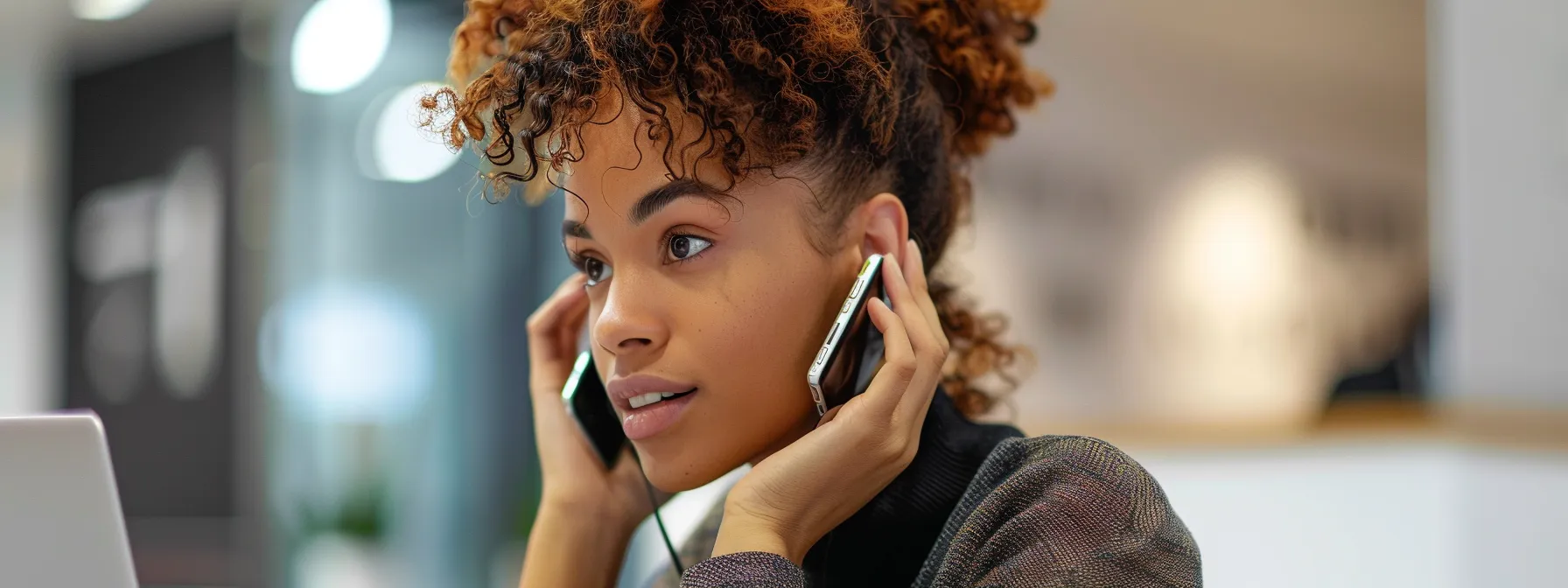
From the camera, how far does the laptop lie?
33.4 inches

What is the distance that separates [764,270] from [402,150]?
317cm

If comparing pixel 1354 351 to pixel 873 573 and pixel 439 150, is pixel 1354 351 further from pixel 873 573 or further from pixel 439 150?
pixel 439 150

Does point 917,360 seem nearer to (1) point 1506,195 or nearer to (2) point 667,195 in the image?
(2) point 667,195

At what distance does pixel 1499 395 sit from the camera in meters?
2.34

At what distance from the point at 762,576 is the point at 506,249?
295cm

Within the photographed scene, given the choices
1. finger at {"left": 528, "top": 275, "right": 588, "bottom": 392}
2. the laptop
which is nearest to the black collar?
finger at {"left": 528, "top": 275, "right": 588, "bottom": 392}

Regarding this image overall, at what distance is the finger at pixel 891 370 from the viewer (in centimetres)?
98

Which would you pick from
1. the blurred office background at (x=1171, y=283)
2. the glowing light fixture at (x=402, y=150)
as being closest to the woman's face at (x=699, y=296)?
the blurred office background at (x=1171, y=283)

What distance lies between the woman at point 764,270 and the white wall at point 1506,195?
63.9 inches

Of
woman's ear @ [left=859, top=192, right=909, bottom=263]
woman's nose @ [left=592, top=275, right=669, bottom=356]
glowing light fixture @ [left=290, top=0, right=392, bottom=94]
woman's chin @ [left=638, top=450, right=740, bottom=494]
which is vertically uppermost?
glowing light fixture @ [left=290, top=0, right=392, bottom=94]

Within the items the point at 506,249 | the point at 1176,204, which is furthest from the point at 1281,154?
the point at 506,249

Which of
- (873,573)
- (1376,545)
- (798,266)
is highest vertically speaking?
(798,266)

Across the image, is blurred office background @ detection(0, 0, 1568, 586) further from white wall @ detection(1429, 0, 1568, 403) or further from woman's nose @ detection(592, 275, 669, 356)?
woman's nose @ detection(592, 275, 669, 356)

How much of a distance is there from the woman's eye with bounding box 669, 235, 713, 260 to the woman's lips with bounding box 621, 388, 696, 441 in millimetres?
114
